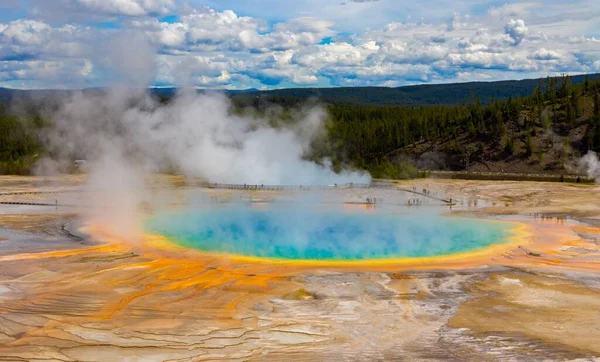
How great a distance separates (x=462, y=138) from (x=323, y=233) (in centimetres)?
3644

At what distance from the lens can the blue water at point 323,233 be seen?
19578 millimetres

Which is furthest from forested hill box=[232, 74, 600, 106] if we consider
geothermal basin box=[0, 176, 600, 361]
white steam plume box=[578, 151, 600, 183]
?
geothermal basin box=[0, 176, 600, 361]

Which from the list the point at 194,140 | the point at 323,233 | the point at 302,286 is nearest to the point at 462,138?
the point at 194,140

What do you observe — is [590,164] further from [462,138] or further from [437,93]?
[437,93]

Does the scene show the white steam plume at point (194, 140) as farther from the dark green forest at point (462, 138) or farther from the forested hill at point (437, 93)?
the forested hill at point (437, 93)

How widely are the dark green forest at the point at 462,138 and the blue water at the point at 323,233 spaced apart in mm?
19317

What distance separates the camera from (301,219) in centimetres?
2647

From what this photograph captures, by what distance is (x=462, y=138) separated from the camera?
56125mm

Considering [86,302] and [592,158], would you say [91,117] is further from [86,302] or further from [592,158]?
[592,158]

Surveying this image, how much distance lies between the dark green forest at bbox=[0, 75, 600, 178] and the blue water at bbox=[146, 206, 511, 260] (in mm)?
19317

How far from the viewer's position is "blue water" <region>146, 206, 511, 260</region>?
19.6 m

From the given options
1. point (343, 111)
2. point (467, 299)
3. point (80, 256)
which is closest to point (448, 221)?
point (467, 299)

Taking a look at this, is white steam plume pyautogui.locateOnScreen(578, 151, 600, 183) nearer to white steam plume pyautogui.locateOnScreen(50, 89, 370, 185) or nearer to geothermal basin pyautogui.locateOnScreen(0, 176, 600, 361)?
white steam plume pyautogui.locateOnScreen(50, 89, 370, 185)

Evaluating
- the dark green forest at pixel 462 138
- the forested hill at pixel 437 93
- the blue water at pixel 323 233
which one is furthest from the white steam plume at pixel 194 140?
the forested hill at pixel 437 93
